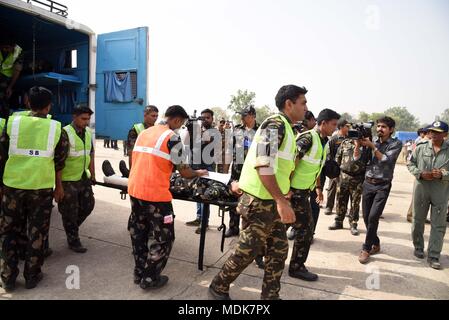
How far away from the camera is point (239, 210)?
97.3 inches

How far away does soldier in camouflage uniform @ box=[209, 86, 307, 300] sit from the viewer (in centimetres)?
225

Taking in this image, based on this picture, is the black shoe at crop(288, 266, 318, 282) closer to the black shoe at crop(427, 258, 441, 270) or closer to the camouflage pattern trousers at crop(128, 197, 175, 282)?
the camouflage pattern trousers at crop(128, 197, 175, 282)

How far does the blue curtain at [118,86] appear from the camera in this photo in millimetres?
4660

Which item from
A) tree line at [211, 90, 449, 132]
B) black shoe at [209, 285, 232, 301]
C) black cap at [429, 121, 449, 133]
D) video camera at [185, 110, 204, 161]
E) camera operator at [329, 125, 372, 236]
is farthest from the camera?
tree line at [211, 90, 449, 132]

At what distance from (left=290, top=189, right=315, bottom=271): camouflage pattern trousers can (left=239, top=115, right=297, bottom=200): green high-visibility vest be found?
26.1 inches

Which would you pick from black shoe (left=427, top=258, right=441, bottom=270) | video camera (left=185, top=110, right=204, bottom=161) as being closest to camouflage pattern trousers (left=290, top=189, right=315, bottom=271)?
black shoe (left=427, top=258, right=441, bottom=270)

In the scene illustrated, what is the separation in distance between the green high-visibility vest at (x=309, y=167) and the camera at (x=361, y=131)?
3.05 feet

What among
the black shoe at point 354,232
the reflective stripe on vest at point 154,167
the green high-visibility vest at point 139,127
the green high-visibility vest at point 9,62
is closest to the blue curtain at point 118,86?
the green high-visibility vest at point 139,127

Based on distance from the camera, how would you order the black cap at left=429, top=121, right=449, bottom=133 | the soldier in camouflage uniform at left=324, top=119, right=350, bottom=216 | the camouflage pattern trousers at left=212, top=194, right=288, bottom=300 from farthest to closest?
1. the soldier in camouflage uniform at left=324, top=119, right=350, bottom=216
2. the black cap at left=429, top=121, right=449, bottom=133
3. the camouflage pattern trousers at left=212, top=194, right=288, bottom=300

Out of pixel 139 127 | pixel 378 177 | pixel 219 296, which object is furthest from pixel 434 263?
pixel 139 127

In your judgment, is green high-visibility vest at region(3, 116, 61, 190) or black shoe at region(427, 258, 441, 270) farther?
black shoe at region(427, 258, 441, 270)

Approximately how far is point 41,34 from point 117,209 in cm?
353

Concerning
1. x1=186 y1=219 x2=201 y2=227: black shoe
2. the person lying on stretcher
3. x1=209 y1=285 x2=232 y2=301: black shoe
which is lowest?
x1=186 y1=219 x2=201 y2=227: black shoe
